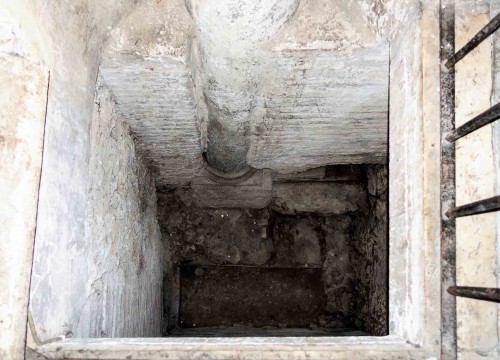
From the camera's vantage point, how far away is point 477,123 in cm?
157

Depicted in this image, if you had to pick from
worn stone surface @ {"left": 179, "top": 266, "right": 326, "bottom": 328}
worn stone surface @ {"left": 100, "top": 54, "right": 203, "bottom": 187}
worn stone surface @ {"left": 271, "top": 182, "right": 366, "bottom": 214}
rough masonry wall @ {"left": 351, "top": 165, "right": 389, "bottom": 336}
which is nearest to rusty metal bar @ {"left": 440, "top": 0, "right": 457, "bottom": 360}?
worn stone surface @ {"left": 100, "top": 54, "right": 203, "bottom": 187}

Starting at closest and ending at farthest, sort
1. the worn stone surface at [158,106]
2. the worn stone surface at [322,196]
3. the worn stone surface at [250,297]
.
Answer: the worn stone surface at [158,106] → the worn stone surface at [322,196] → the worn stone surface at [250,297]

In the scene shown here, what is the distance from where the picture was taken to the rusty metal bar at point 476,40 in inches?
60.4

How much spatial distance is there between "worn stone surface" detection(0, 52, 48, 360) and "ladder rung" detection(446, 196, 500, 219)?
1602mm

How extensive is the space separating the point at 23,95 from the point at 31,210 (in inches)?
A: 17.9

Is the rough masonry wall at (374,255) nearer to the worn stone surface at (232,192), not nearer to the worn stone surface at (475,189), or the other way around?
the worn stone surface at (232,192)

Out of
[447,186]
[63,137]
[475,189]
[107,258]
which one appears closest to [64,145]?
[63,137]

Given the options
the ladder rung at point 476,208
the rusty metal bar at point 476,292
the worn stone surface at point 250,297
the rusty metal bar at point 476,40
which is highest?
the rusty metal bar at point 476,40

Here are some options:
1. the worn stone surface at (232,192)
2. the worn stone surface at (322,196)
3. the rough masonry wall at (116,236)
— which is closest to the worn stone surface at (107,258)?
the rough masonry wall at (116,236)

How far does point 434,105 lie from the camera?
6.04 feet

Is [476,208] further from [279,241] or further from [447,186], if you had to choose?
[279,241]

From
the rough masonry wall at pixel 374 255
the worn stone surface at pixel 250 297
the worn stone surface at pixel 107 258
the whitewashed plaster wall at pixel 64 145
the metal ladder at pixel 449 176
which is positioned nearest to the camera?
the metal ladder at pixel 449 176

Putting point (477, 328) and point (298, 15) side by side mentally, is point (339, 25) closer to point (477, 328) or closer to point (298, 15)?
point (298, 15)

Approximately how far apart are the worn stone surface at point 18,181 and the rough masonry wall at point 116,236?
1.74ft
